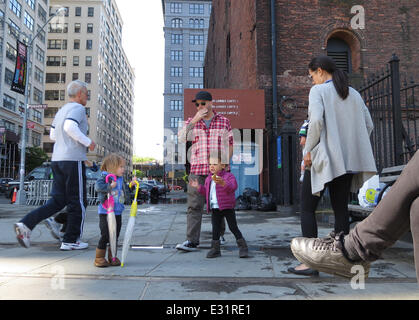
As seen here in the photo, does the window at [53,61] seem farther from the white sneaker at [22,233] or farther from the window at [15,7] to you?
the white sneaker at [22,233]

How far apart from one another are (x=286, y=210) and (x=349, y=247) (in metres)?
8.20

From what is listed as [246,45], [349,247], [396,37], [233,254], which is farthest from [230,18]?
[349,247]

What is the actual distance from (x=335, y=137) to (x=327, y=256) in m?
1.35

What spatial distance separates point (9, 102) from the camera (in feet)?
143

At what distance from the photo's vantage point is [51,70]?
223 ft

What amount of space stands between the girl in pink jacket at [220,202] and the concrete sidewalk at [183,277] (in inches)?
6.2

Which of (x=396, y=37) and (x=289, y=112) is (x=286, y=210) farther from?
(x=396, y=37)

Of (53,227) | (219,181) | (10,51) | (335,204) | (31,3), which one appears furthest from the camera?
(31,3)

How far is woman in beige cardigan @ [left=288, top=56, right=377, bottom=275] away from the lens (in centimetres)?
288

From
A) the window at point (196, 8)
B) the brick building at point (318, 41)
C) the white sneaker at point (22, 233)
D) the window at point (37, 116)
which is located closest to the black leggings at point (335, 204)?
the white sneaker at point (22, 233)

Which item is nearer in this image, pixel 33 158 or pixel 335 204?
pixel 335 204

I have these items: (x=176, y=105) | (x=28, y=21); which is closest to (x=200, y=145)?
(x=28, y=21)

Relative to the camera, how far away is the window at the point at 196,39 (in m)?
78.4

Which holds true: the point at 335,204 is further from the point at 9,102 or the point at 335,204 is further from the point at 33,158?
the point at 9,102
